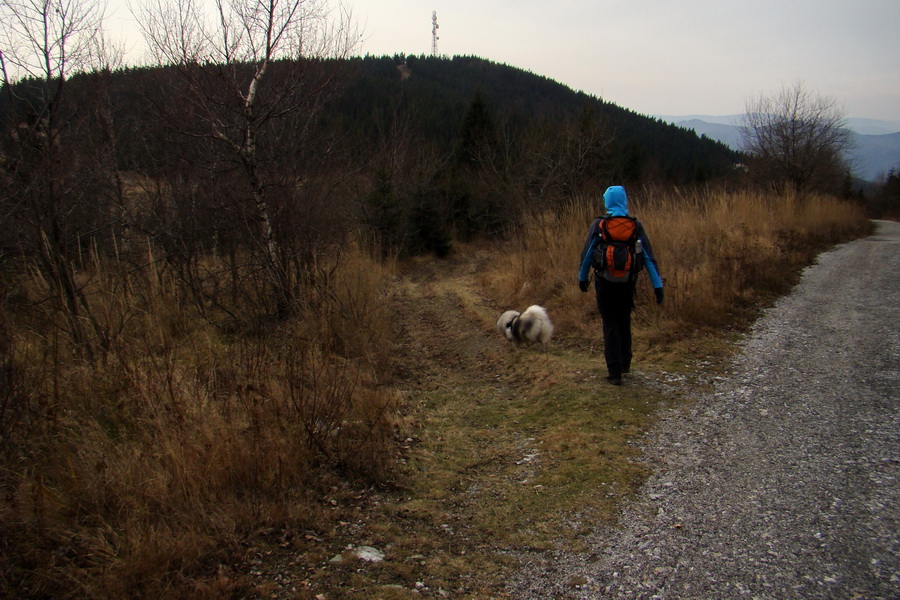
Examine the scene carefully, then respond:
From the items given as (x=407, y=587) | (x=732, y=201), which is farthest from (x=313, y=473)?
(x=732, y=201)

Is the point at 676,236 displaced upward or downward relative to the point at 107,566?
upward

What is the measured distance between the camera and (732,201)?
12219mm

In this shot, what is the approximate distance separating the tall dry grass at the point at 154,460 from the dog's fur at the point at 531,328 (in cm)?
289

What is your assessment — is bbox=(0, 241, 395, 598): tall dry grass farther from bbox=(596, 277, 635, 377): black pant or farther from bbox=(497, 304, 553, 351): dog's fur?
bbox=(497, 304, 553, 351): dog's fur

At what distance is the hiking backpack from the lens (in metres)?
4.92

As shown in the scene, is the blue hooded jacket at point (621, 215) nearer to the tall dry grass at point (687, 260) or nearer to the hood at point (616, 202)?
the hood at point (616, 202)

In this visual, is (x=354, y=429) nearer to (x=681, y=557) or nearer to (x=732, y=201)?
(x=681, y=557)

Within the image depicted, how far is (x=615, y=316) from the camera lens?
205 inches

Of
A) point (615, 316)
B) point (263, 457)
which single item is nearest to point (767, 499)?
point (615, 316)

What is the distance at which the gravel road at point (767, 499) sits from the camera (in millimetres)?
2371

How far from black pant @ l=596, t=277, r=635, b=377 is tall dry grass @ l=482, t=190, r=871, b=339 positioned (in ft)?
4.72

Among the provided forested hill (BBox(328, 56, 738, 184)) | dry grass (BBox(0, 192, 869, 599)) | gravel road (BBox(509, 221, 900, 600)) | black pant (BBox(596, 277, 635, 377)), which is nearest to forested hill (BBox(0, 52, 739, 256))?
dry grass (BBox(0, 192, 869, 599))

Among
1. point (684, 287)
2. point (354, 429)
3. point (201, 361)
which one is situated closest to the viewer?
point (354, 429)

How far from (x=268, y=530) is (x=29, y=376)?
6.14 ft
